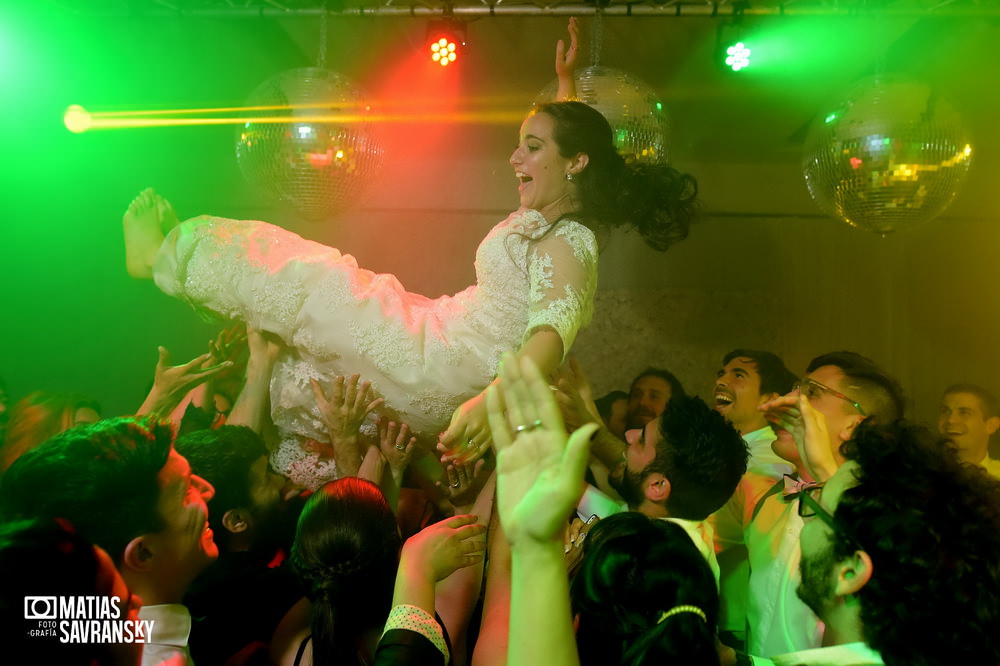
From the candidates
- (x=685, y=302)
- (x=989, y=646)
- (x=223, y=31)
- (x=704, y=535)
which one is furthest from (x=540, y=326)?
(x=223, y=31)

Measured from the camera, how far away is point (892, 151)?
8.61 feet

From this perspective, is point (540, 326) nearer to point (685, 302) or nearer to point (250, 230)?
point (250, 230)

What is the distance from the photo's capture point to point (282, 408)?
2502 mm

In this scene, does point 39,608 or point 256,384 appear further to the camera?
point 256,384

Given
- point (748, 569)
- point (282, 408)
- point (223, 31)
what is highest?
point (223, 31)

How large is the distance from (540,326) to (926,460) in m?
0.99

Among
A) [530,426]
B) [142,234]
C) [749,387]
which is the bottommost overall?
[749,387]

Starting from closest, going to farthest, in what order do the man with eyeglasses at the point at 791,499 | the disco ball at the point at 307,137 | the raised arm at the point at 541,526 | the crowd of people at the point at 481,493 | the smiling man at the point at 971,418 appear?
1. the raised arm at the point at 541,526
2. the crowd of people at the point at 481,493
3. the man with eyeglasses at the point at 791,499
4. the disco ball at the point at 307,137
5. the smiling man at the point at 971,418

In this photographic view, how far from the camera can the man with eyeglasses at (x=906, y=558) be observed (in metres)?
1.19

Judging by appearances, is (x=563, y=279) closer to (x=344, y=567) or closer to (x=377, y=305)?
(x=377, y=305)

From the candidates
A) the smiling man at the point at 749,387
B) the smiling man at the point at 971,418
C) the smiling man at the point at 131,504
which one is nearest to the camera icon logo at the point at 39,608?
the smiling man at the point at 131,504

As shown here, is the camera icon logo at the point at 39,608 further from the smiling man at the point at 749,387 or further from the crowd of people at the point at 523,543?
the smiling man at the point at 749,387

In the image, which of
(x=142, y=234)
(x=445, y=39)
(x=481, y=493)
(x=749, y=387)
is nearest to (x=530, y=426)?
(x=481, y=493)

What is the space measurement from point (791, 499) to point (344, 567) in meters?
0.96
